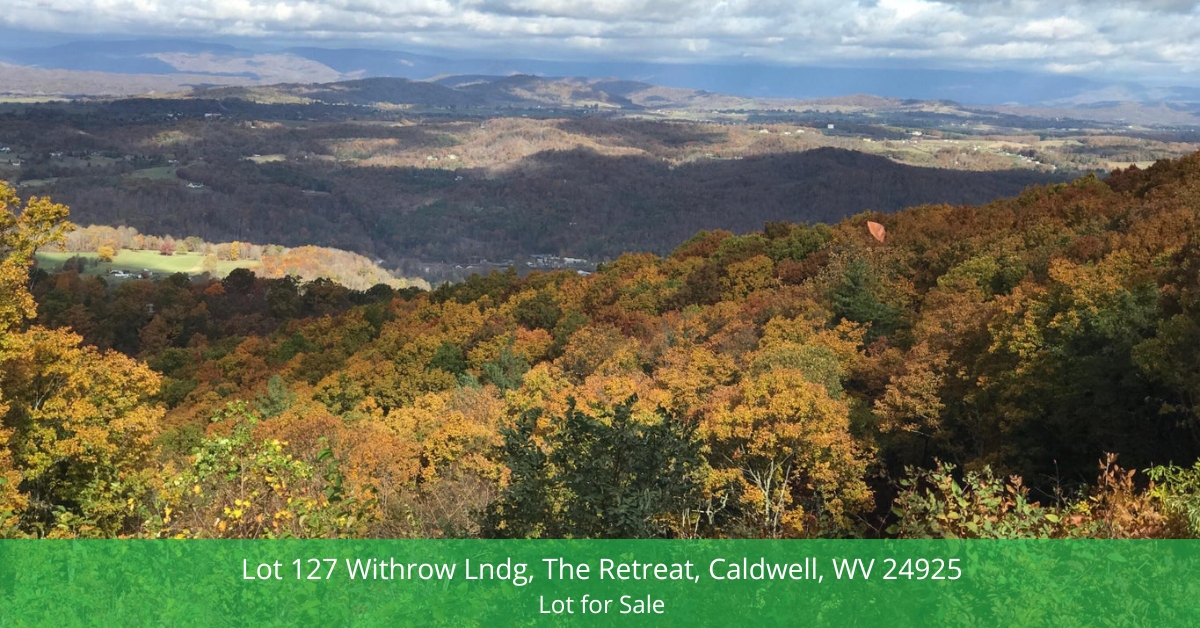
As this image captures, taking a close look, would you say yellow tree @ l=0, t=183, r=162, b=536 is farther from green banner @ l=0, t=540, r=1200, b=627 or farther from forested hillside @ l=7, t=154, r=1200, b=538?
green banner @ l=0, t=540, r=1200, b=627

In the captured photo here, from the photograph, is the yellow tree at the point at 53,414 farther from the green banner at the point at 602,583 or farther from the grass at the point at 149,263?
the grass at the point at 149,263

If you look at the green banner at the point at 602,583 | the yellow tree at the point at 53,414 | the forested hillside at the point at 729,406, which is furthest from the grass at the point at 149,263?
the green banner at the point at 602,583

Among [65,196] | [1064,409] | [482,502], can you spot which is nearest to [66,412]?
[482,502]

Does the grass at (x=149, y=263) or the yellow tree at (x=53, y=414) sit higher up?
the yellow tree at (x=53, y=414)

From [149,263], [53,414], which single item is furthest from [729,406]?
[149,263]

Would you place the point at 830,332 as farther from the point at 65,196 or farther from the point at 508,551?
the point at 65,196
